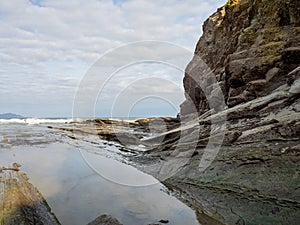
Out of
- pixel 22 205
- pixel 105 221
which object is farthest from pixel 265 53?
pixel 22 205

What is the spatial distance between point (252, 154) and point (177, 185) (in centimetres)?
205

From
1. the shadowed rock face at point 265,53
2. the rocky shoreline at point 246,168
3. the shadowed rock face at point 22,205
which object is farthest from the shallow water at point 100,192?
the shadowed rock face at point 265,53

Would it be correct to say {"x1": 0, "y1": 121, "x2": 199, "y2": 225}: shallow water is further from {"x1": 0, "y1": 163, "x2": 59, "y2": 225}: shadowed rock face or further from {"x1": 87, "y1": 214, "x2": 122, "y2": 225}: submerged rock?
{"x1": 87, "y1": 214, "x2": 122, "y2": 225}: submerged rock

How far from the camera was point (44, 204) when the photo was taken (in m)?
4.34

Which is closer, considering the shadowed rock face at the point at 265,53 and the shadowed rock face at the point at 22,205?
the shadowed rock face at the point at 22,205

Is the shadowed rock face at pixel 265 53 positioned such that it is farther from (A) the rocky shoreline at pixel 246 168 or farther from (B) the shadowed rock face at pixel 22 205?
(B) the shadowed rock face at pixel 22 205

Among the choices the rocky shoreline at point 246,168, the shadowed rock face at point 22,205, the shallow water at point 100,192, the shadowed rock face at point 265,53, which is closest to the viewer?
the shadowed rock face at point 22,205

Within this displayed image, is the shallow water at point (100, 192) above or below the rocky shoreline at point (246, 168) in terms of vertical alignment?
below

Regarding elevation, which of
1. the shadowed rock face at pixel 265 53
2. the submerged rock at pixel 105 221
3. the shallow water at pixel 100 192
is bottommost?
the shallow water at pixel 100 192

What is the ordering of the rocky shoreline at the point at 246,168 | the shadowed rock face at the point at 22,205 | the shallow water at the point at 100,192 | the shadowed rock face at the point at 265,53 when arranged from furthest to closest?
1. the shadowed rock face at the point at 265,53
2. the shallow water at the point at 100,192
3. the rocky shoreline at the point at 246,168
4. the shadowed rock face at the point at 22,205

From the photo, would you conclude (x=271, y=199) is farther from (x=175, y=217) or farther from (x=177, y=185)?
(x=177, y=185)

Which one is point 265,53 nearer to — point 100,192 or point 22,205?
point 100,192

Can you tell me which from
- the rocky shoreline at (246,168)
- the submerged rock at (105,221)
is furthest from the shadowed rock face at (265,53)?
the submerged rock at (105,221)

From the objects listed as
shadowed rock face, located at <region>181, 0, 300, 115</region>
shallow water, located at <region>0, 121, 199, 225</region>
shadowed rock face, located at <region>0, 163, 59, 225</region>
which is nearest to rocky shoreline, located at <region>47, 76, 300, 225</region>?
shallow water, located at <region>0, 121, 199, 225</region>
